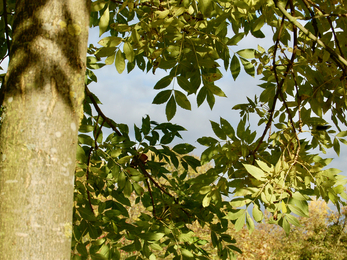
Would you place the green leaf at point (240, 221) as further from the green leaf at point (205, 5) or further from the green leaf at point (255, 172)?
the green leaf at point (205, 5)

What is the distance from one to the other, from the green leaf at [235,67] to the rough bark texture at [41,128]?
1.03m

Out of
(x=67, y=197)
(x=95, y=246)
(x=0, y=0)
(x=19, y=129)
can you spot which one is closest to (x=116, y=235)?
(x=95, y=246)

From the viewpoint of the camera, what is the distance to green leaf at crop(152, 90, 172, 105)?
1.65 metres

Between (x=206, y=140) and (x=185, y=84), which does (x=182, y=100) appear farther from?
(x=206, y=140)

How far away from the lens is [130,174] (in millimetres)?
1848

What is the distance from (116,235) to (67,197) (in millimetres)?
925

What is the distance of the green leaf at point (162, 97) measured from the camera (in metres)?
1.65

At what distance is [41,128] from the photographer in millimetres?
1034

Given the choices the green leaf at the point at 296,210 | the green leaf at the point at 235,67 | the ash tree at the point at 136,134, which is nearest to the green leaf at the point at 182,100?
the ash tree at the point at 136,134

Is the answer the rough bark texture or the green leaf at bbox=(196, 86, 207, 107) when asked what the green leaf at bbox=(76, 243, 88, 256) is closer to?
the rough bark texture

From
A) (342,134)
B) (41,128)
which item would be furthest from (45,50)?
(342,134)

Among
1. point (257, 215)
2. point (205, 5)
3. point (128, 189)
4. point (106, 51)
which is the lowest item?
point (257, 215)

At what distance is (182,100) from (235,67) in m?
0.54

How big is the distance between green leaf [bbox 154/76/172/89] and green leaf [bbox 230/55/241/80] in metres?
0.53
